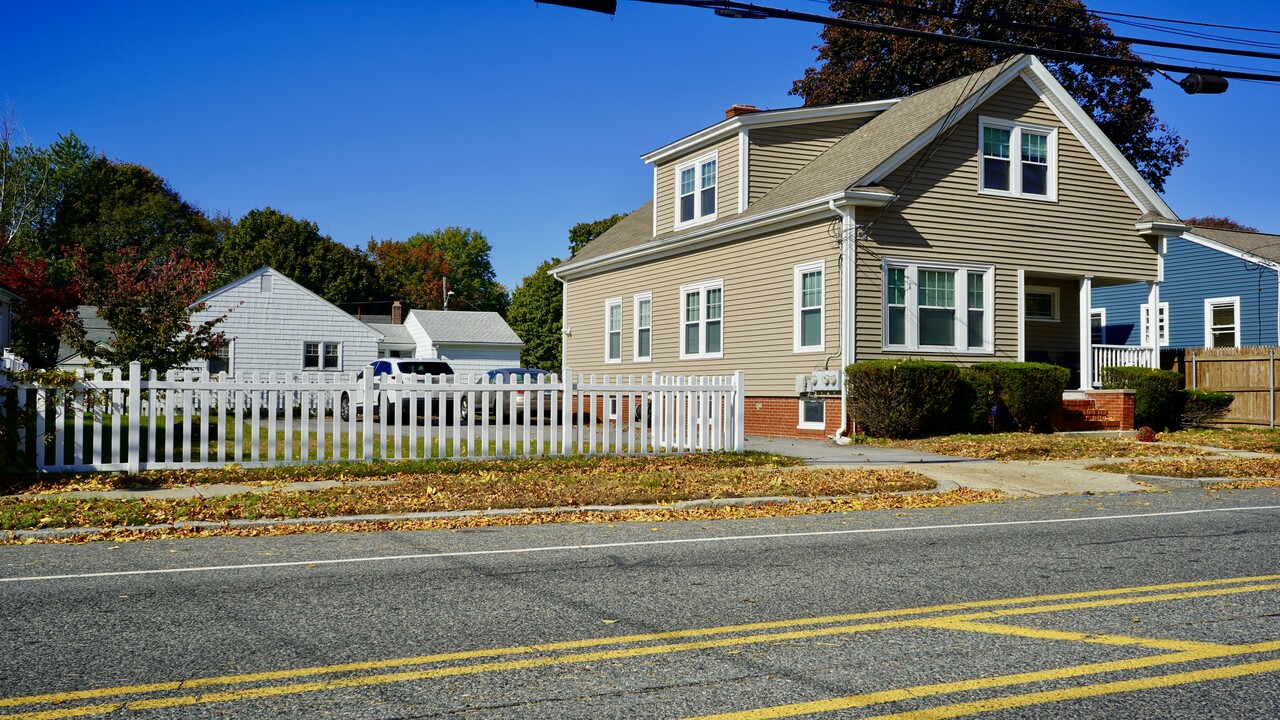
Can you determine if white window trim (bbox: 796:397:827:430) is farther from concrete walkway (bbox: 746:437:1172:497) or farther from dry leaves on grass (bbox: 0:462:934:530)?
dry leaves on grass (bbox: 0:462:934:530)

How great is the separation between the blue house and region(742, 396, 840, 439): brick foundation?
11.8 meters

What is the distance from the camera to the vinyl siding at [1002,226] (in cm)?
1994

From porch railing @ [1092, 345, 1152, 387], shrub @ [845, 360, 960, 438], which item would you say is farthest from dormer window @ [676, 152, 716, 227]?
porch railing @ [1092, 345, 1152, 387]

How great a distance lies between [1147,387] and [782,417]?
7457mm

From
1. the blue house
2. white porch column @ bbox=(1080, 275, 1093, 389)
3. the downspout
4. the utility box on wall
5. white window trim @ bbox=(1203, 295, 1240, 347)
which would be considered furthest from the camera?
white window trim @ bbox=(1203, 295, 1240, 347)

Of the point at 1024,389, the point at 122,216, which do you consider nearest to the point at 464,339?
the point at 122,216

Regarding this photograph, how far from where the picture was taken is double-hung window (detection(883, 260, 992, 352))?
2022cm

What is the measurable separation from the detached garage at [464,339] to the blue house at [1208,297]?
32393mm

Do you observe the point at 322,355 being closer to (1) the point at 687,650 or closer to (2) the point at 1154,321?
(2) the point at 1154,321

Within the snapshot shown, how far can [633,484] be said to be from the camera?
→ 12.1 m

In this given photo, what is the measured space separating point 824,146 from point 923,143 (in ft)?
14.2

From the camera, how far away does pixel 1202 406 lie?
74.4ft

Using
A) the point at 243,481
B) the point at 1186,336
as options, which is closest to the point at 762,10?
the point at 243,481

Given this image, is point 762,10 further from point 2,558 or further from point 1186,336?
point 1186,336
